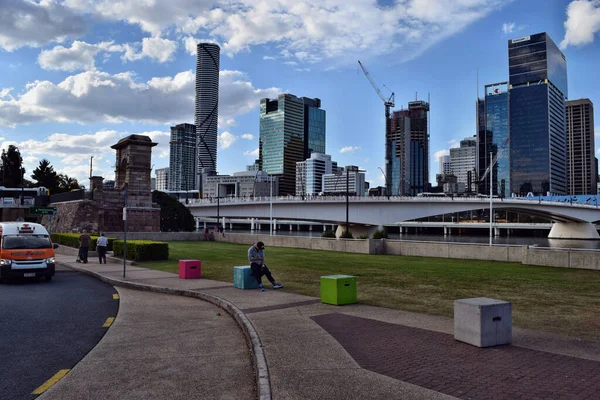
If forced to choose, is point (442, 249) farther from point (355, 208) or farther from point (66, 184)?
point (66, 184)

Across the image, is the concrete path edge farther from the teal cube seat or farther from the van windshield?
the van windshield

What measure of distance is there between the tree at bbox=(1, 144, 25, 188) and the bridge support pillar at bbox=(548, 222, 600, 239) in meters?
110

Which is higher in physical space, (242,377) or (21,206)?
(21,206)

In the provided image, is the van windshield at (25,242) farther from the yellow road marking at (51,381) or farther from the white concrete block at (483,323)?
the white concrete block at (483,323)

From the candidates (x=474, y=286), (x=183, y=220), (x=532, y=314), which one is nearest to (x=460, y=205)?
(x=183, y=220)

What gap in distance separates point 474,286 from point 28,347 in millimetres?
13069

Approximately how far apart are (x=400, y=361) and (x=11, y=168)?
333 feet

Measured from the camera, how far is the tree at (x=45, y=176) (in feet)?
291

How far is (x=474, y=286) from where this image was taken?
51.9 ft

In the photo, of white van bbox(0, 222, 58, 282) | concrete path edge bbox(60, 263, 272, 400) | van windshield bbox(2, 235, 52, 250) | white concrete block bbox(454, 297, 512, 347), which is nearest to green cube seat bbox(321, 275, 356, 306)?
concrete path edge bbox(60, 263, 272, 400)

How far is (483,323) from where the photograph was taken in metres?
7.63

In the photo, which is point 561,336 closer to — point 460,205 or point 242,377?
point 242,377

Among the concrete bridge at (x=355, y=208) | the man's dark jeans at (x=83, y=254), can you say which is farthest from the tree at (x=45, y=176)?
the man's dark jeans at (x=83, y=254)

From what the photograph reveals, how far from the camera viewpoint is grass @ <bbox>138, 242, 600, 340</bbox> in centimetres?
1066
